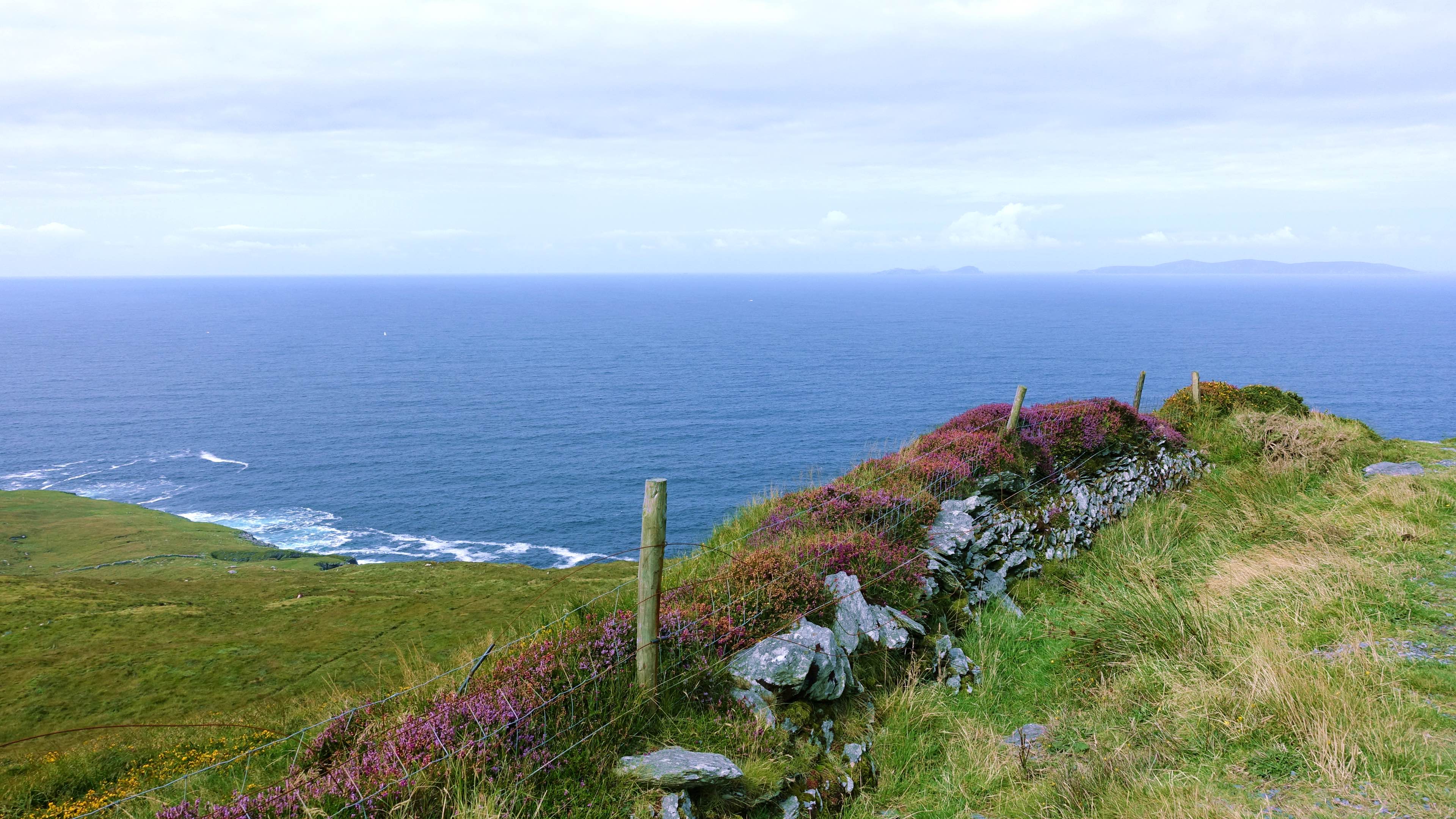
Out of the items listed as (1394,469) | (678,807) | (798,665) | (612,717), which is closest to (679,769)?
(678,807)

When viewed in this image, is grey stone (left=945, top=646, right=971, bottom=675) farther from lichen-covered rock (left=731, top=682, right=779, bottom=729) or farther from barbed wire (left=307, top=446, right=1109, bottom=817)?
lichen-covered rock (left=731, top=682, right=779, bottom=729)

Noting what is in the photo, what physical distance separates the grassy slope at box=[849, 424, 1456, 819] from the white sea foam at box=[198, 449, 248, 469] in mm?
79839

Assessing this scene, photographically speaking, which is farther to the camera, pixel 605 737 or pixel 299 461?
pixel 299 461

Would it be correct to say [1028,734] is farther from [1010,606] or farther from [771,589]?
[1010,606]

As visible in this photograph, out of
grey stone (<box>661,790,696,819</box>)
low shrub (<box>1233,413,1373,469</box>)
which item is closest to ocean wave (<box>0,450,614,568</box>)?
low shrub (<box>1233,413,1373,469</box>)

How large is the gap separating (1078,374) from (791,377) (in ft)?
137

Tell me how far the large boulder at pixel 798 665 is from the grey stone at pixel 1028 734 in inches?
68.5

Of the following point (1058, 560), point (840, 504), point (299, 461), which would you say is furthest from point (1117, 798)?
point (299, 461)

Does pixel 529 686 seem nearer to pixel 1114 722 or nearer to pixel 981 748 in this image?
pixel 981 748

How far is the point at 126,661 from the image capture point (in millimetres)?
23109

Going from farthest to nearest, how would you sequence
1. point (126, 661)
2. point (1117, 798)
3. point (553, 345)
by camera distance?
point (553, 345) → point (126, 661) → point (1117, 798)

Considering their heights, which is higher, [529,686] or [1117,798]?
[529,686]

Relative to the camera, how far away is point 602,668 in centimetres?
745

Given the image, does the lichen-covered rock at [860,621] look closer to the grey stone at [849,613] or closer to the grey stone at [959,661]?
the grey stone at [849,613]
